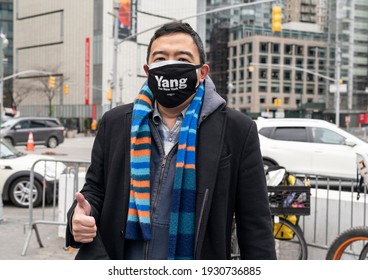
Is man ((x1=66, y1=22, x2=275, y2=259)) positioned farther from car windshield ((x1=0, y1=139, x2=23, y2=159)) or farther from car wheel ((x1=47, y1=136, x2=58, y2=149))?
car wheel ((x1=47, y1=136, x2=58, y2=149))

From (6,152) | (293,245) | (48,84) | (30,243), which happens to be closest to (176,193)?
(293,245)

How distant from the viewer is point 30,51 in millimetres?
78875

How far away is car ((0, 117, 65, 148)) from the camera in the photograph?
28.7 m

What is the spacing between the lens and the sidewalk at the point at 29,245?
649cm

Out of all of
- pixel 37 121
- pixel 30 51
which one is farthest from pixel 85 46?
pixel 37 121

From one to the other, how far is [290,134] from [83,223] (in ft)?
39.7

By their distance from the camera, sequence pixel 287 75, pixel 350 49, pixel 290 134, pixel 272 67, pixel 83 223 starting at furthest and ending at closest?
1. pixel 287 75
2. pixel 272 67
3. pixel 350 49
4. pixel 290 134
5. pixel 83 223

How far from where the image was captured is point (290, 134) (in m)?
13.8

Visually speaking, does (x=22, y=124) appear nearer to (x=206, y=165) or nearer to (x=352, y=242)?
(x=352, y=242)

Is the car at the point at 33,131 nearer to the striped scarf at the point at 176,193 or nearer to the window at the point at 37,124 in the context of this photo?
the window at the point at 37,124

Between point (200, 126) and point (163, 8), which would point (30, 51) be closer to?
point (163, 8)

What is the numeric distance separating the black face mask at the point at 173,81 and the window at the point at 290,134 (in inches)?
460

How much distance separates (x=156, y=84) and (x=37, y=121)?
1138 inches

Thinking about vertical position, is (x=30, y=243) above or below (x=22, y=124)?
below
